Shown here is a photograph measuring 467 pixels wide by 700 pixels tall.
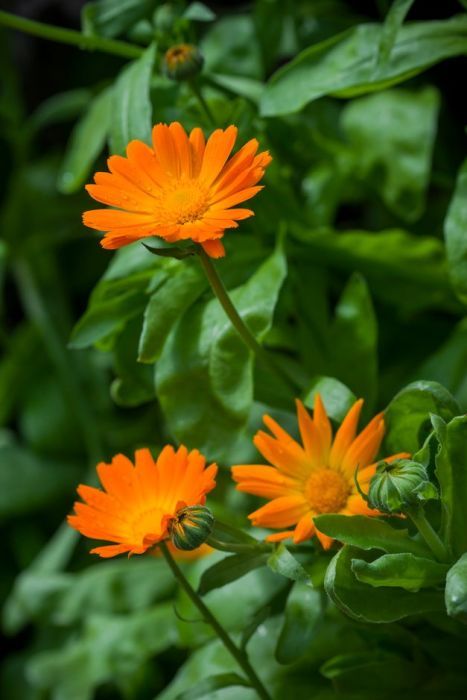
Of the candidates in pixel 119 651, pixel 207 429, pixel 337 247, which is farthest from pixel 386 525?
pixel 119 651

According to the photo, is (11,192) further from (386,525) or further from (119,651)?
(386,525)

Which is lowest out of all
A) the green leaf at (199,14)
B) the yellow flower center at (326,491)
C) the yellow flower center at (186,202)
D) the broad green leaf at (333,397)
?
A: the yellow flower center at (326,491)

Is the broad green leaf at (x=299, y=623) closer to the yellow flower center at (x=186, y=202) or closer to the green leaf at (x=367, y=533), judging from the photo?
the green leaf at (x=367, y=533)

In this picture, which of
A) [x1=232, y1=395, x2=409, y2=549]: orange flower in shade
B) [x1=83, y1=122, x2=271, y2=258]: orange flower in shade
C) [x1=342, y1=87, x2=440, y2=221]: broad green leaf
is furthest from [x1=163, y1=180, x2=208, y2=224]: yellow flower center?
[x1=342, y1=87, x2=440, y2=221]: broad green leaf

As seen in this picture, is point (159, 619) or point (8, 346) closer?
point (159, 619)

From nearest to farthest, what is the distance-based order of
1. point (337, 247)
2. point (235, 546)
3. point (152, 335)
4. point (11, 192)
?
1. point (235, 546)
2. point (152, 335)
3. point (337, 247)
4. point (11, 192)

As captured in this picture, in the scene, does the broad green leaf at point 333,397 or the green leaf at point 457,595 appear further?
the broad green leaf at point 333,397

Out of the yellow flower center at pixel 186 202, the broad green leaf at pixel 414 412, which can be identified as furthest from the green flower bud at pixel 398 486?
the yellow flower center at pixel 186 202
